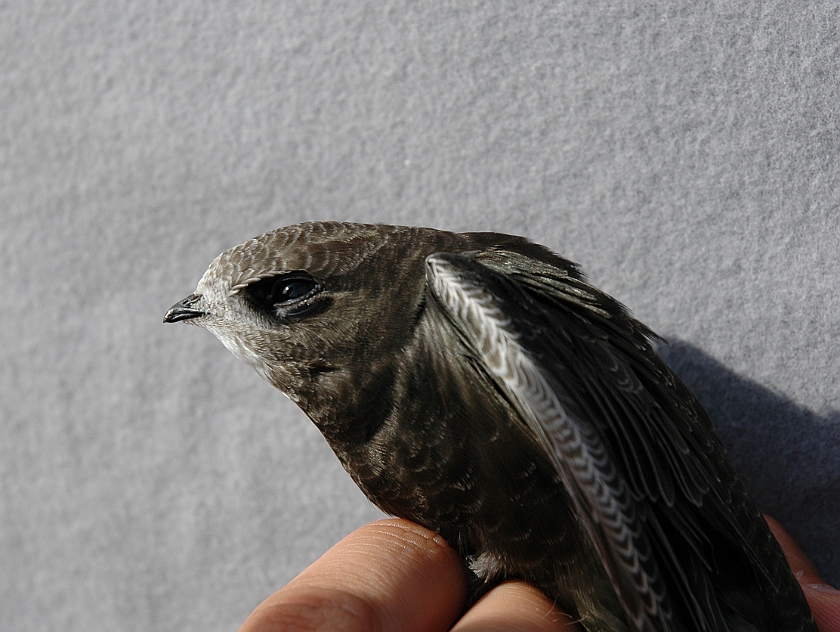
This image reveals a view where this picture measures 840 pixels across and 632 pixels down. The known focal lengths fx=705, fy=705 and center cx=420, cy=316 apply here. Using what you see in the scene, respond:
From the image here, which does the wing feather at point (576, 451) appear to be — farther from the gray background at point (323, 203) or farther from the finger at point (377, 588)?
the gray background at point (323, 203)

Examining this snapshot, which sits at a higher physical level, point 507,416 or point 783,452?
point 507,416

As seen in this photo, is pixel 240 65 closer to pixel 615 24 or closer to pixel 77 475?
pixel 615 24

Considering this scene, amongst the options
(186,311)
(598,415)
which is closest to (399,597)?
(598,415)

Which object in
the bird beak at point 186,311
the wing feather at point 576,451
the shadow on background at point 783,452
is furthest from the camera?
the shadow on background at point 783,452

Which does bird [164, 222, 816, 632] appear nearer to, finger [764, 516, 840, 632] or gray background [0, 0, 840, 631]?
finger [764, 516, 840, 632]

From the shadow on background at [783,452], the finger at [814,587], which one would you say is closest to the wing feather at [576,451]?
the finger at [814,587]

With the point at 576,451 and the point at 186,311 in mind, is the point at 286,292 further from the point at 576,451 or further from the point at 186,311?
the point at 576,451
